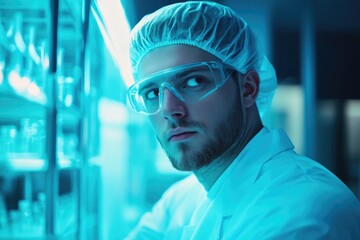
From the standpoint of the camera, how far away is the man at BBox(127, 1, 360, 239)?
44.8 inches

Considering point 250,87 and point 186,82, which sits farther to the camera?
point 250,87

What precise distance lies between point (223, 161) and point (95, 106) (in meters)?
1.44

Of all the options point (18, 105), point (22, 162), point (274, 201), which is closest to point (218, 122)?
point (274, 201)

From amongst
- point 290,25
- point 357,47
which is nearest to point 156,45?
Answer: point 290,25

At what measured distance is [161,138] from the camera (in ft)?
4.31

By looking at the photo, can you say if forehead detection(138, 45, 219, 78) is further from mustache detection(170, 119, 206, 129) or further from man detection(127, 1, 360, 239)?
mustache detection(170, 119, 206, 129)

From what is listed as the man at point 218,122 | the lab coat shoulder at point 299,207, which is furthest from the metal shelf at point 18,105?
the lab coat shoulder at point 299,207

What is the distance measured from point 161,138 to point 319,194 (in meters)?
0.50

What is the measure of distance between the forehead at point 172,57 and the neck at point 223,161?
0.90 ft

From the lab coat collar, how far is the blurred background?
20.1 inches

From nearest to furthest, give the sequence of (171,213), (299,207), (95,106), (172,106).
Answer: (299,207) → (172,106) → (171,213) → (95,106)

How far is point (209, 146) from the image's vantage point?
1.25 m

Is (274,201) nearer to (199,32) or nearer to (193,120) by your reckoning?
(193,120)

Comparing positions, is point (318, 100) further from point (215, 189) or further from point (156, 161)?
point (215, 189)
